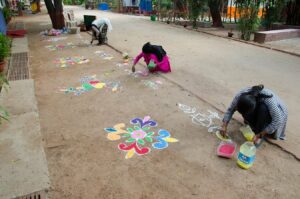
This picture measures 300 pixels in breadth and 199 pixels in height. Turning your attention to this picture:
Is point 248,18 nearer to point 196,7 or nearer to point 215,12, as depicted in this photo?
point 196,7

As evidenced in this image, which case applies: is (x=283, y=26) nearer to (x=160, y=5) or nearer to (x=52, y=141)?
(x=160, y=5)

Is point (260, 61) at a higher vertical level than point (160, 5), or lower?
lower

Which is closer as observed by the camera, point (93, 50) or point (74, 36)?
point (93, 50)

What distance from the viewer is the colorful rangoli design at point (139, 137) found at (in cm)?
318

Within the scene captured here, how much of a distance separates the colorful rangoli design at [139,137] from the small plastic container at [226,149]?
0.57 m

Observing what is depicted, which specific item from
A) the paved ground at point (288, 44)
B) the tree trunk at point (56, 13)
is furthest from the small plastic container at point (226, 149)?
the tree trunk at point (56, 13)

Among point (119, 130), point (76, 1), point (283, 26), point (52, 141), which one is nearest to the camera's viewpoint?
point (52, 141)

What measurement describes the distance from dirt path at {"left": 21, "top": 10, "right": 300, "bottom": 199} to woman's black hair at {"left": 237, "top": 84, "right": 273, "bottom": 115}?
607 millimetres

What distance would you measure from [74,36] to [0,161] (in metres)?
9.04

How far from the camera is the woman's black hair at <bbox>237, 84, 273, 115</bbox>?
2802 mm

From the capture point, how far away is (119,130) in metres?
3.59

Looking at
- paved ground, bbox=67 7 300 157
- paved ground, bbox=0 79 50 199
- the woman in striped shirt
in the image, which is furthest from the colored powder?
paved ground, bbox=0 79 50 199

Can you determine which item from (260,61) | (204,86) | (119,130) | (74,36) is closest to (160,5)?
(74,36)

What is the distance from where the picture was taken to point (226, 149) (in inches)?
120
